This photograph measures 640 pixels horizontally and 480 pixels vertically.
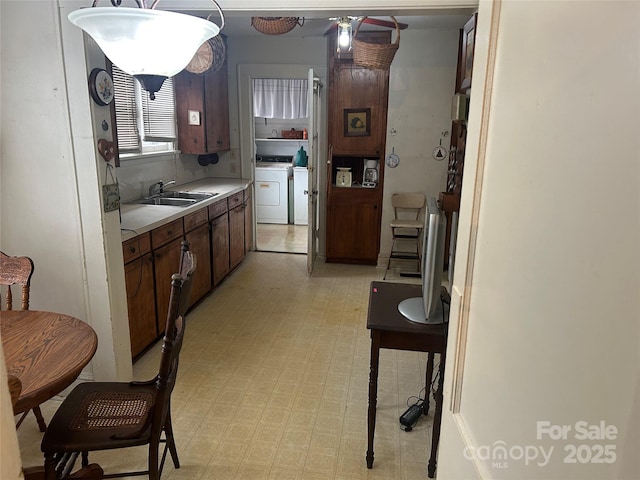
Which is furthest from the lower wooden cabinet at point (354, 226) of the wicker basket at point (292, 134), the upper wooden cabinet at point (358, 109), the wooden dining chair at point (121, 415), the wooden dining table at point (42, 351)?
the wooden dining table at point (42, 351)

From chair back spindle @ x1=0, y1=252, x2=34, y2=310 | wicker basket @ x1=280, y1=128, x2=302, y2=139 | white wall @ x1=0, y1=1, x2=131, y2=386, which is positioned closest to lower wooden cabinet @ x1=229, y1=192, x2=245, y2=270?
white wall @ x1=0, y1=1, x2=131, y2=386

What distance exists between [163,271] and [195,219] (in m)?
0.60

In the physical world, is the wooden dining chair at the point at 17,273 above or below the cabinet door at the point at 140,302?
above

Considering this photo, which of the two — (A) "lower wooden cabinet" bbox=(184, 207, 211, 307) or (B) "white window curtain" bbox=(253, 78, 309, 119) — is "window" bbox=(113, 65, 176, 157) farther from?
(B) "white window curtain" bbox=(253, 78, 309, 119)

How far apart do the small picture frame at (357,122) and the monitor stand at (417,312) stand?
9.65 ft

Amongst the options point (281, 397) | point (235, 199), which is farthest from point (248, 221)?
point (281, 397)

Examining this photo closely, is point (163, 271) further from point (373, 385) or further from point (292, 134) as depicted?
point (292, 134)

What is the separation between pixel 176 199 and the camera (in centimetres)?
396

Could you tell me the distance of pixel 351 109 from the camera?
4.60 m

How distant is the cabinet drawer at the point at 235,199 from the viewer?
4.42m

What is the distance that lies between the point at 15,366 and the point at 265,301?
2.51m

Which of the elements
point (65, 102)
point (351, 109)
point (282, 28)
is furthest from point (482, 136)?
point (351, 109)

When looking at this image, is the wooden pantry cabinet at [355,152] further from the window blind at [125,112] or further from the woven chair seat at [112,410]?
the woven chair seat at [112,410]

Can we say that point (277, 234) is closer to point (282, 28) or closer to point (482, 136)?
point (282, 28)
